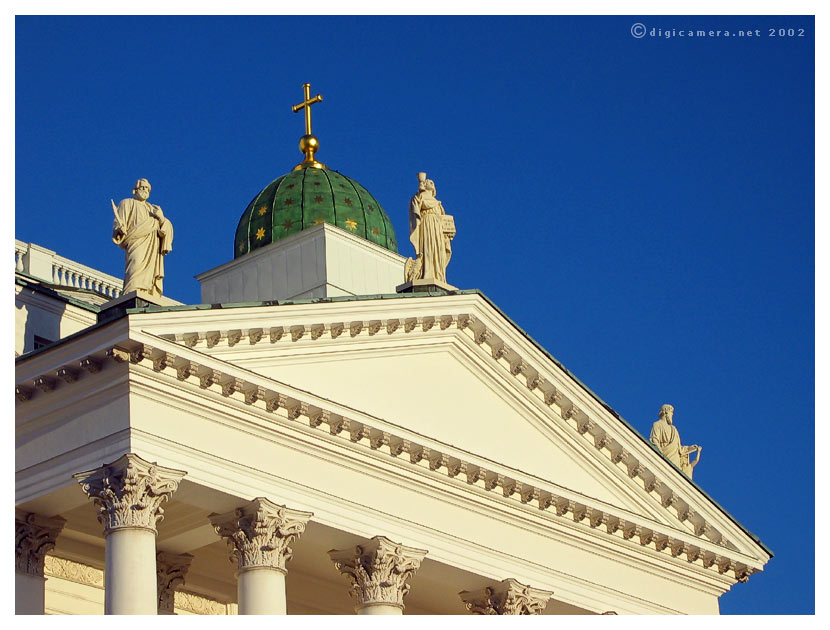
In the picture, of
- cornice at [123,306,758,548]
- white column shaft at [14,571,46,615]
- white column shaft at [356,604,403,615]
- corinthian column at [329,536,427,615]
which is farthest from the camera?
corinthian column at [329,536,427,615]

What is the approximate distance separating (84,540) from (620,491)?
12500 mm

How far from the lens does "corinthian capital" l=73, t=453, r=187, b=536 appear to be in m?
29.5

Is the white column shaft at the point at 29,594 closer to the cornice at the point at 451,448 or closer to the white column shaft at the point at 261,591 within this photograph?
the cornice at the point at 451,448

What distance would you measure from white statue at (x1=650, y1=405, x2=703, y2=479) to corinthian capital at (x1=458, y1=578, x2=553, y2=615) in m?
7.30

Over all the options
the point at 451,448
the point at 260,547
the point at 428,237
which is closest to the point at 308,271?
the point at 428,237

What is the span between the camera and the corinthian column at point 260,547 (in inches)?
1236

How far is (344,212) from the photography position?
47062 mm

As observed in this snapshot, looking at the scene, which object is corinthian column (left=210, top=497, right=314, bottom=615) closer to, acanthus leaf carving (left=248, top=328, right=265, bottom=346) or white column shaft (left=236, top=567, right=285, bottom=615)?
white column shaft (left=236, top=567, right=285, bottom=615)

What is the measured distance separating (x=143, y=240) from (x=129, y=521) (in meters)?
5.09

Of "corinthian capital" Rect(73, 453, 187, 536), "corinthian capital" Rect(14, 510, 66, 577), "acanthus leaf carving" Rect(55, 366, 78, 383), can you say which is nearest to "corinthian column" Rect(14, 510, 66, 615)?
"corinthian capital" Rect(14, 510, 66, 577)

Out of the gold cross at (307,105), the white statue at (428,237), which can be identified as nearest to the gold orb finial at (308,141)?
the gold cross at (307,105)

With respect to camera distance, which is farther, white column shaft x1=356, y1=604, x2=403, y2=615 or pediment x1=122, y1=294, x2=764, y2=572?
white column shaft x1=356, y1=604, x2=403, y2=615

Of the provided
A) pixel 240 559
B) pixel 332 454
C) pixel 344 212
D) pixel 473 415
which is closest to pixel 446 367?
pixel 473 415

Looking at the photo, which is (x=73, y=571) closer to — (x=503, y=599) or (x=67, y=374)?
(x=67, y=374)
